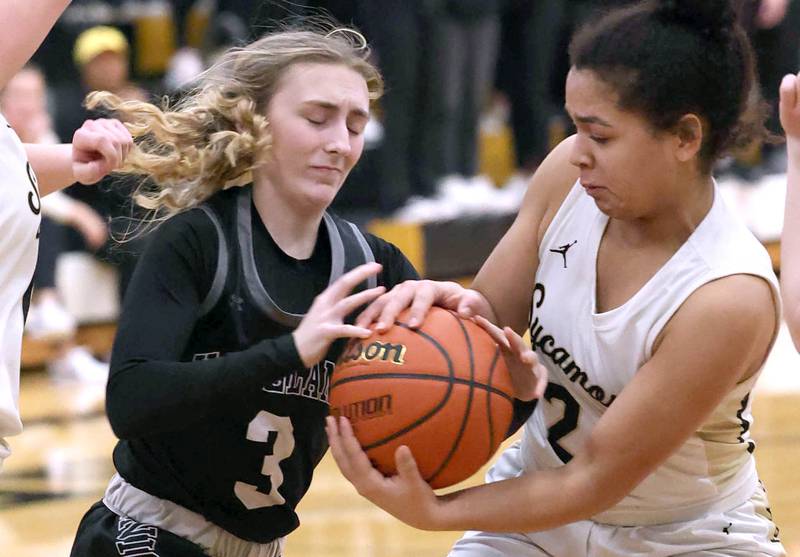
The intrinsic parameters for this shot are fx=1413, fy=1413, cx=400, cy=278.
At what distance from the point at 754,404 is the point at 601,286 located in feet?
13.4

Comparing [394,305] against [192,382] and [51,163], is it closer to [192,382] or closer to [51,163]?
[192,382]

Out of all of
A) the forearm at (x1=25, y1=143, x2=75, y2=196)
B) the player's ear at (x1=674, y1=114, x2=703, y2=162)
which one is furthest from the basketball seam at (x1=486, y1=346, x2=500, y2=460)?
the forearm at (x1=25, y1=143, x2=75, y2=196)

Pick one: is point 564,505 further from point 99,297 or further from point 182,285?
point 99,297

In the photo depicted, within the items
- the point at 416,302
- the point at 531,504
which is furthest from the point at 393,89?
the point at 531,504

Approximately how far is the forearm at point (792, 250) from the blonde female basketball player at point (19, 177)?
4.46ft

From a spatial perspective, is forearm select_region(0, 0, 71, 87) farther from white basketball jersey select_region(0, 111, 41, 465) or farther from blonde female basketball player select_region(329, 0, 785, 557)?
blonde female basketball player select_region(329, 0, 785, 557)

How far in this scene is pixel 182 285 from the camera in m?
2.79

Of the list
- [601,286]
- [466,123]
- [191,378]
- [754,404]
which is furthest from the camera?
[466,123]

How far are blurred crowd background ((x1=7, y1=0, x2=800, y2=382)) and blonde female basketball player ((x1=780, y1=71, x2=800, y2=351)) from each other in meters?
4.77

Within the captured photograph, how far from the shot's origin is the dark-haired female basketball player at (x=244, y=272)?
2873 millimetres

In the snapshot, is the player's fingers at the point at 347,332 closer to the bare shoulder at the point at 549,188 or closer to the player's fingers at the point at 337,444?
the player's fingers at the point at 337,444

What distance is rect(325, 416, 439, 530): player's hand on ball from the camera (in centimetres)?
268

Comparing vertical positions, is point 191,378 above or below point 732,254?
below

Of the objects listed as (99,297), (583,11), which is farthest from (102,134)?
(583,11)
